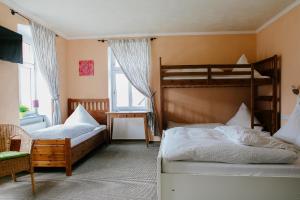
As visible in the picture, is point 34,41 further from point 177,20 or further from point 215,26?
point 215,26

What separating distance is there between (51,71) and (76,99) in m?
1.11

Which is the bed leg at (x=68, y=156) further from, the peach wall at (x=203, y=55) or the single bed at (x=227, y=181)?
the peach wall at (x=203, y=55)

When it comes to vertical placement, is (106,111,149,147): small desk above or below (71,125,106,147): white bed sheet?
above

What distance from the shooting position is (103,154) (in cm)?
425

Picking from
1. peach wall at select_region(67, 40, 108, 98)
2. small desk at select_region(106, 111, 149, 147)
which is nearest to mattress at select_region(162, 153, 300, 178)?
small desk at select_region(106, 111, 149, 147)

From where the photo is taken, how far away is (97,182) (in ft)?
9.63

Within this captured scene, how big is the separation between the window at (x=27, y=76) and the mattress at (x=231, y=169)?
9.90ft

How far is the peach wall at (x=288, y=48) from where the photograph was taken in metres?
3.39

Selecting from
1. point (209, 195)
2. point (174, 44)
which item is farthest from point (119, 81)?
point (209, 195)

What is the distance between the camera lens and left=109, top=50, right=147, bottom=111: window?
209 inches

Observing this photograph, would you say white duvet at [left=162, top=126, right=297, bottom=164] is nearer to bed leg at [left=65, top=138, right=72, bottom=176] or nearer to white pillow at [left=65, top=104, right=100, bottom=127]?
bed leg at [left=65, top=138, right=72, bottom=176]

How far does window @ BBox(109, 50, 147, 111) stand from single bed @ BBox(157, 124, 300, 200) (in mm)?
3230

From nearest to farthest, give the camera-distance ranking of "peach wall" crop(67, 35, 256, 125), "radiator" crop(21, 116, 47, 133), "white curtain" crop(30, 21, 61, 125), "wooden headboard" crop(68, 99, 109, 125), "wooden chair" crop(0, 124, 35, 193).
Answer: "wooden chair" crop(0, 124, 35, 193) → "radiator" crop(21, 116, 47, 133) → "white curtain" crop(30, 21, 61, 125) → "peach wall" crop(67, 35, 256, 125) → "wooden headboard" crop(68, 99, 109, 125)

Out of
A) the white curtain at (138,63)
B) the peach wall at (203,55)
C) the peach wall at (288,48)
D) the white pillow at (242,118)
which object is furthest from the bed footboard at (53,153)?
the peach wall at (288,48)
